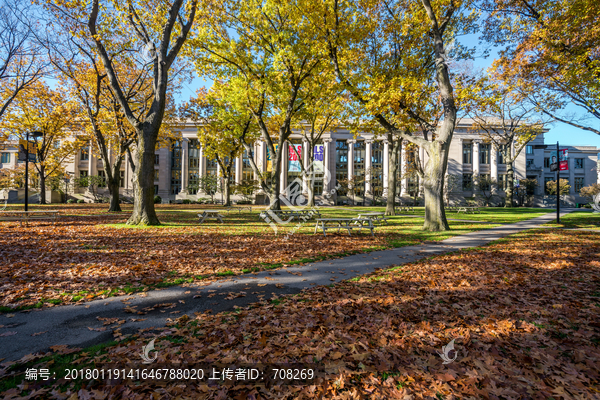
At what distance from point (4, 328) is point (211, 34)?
726 inches

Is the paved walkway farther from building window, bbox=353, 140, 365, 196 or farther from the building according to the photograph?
building window, bbox=353, 140, 365, 196

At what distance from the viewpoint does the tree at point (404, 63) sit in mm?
13352

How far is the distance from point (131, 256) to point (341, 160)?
53538 mm

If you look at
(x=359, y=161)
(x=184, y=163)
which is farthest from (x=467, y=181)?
(x=184, y=163)

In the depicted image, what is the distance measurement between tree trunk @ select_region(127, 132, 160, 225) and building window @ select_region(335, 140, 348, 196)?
45422mm

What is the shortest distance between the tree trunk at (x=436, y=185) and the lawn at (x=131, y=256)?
36.3 inches

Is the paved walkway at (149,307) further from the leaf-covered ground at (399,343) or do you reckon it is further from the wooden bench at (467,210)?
the wooden bench at (467,210)

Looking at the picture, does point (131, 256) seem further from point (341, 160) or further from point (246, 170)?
point (341, 160)

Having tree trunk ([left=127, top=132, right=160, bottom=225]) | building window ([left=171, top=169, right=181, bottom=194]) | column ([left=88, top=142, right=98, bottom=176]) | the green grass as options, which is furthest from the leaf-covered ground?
column ([left=88, top=142, right=98, bottom=176])

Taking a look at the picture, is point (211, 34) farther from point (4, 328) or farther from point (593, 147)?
point (593, 147)

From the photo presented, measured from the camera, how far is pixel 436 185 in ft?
44.3

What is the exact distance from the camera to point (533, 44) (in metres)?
14.2

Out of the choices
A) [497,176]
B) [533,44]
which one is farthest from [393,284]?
[497,176]

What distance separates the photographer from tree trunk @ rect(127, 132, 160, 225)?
1380cm
